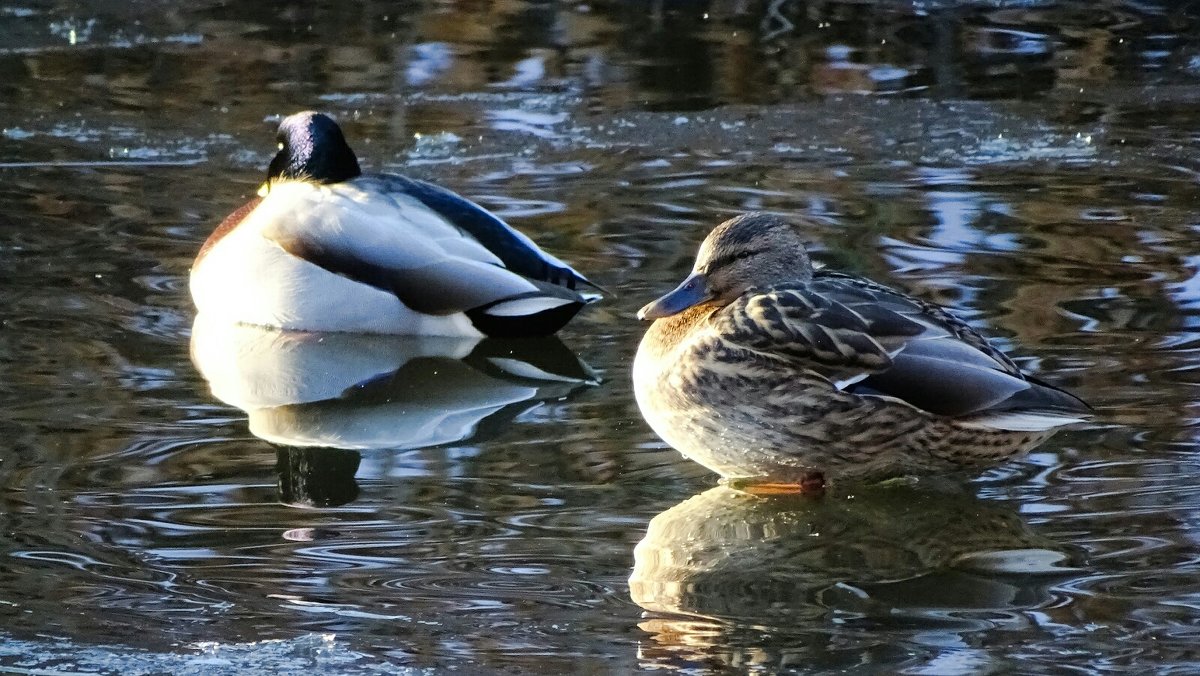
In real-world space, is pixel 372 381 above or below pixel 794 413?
below

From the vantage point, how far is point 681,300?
4.38 m

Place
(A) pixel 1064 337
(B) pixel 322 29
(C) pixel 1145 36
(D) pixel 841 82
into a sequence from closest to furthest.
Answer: (A) pixel 1064 337 → (D) pixel 841 82 → (C) pixel 1145 36 → (B) pixel 322 29

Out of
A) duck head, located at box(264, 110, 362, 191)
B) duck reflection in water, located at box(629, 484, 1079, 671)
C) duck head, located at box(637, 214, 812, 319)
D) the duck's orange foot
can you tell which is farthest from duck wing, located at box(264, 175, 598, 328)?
duck reflection in water, located at box(629, 484, 1079, 671)

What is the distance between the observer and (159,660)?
3234 mm

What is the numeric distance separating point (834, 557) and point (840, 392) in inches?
15.8

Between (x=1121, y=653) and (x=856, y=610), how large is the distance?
50cm

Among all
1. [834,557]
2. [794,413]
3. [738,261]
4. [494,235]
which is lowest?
[834,557]

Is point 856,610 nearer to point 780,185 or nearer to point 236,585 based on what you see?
point 236,585

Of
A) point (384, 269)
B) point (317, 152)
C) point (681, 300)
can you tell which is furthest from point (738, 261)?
point (317, 152)

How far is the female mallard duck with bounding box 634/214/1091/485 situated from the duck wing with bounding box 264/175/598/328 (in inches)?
60.6

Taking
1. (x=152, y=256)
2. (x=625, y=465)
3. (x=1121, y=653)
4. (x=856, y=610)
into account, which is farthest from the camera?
(x=152, y=256)

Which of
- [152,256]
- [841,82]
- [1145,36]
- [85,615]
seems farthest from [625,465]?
[1145,36]

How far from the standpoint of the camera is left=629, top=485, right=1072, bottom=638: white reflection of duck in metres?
3.50

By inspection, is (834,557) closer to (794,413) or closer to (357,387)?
(794,413)
